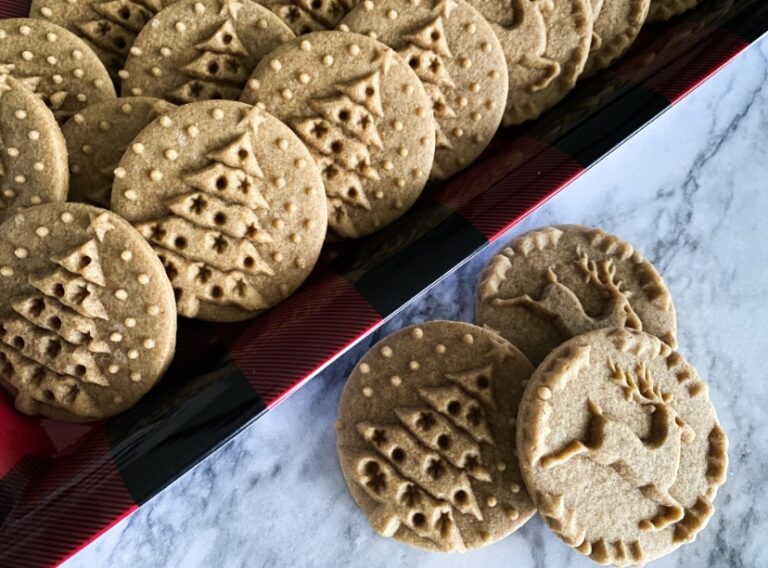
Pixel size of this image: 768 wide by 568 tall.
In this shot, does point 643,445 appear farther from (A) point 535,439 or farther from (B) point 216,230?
(B) point 216,230

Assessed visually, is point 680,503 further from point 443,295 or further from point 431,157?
point 431,157

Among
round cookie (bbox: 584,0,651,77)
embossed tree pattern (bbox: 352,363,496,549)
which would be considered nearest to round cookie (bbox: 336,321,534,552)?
embossed tree pattern (bbox: 352,363,496,549)

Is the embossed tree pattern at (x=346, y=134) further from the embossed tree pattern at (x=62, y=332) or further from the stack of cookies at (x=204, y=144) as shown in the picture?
the embossed tree pattern at (x=62, y=332)

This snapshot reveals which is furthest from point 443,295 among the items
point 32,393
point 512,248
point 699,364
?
point 32,393

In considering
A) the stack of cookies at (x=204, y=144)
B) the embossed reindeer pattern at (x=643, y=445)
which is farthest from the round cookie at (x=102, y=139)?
the embossed reindeer pattern at (x=643, y=445)

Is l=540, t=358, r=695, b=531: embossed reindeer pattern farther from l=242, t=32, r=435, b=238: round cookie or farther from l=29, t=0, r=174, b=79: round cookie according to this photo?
l=29, t=0, r=174, b=79: round cookie

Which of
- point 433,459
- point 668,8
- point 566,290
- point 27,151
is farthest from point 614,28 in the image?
point 27,151
